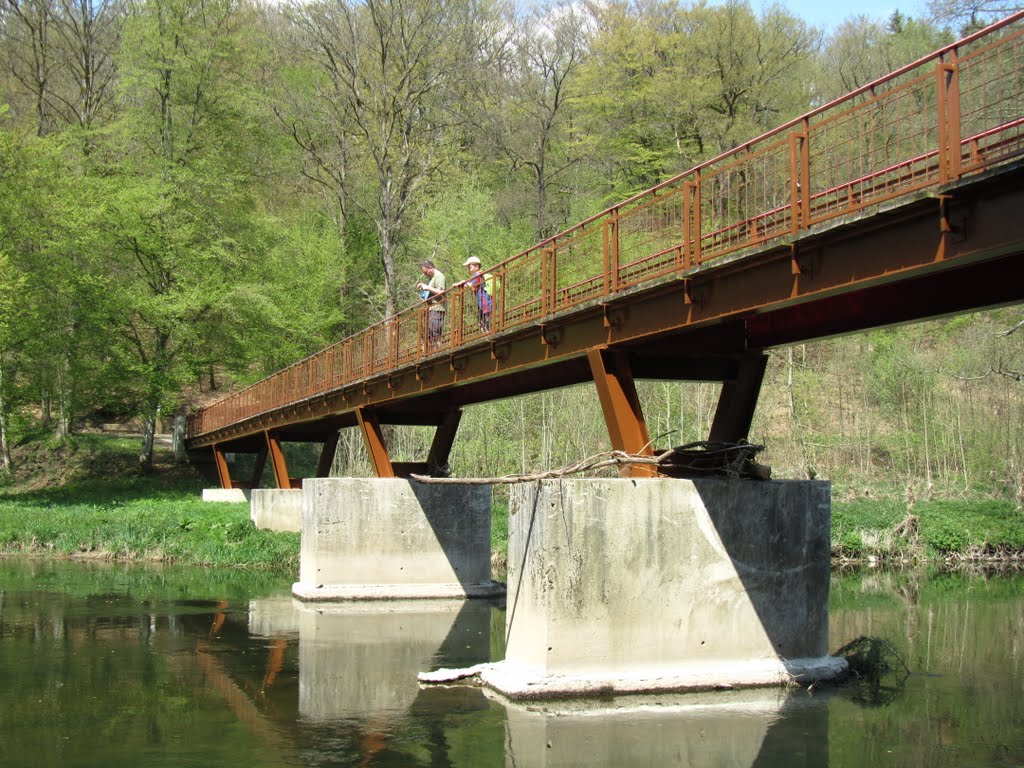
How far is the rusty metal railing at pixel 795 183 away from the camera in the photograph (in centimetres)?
722

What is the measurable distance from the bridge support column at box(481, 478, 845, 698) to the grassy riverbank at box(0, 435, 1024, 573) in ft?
44.0

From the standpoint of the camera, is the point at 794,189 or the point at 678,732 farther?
the point at 678,732

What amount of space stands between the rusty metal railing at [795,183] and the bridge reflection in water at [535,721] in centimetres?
468

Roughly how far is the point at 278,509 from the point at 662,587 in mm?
18951

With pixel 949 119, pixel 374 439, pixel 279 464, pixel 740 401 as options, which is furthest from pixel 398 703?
pixel 279 464

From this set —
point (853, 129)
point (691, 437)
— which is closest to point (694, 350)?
point (853, 129)

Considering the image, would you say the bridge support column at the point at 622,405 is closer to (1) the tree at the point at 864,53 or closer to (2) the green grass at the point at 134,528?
(2) the green grass at the point at 134,528

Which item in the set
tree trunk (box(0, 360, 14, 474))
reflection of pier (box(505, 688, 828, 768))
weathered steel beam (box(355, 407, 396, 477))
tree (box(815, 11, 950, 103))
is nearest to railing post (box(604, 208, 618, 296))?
reflection of pier (box(505, 688, 828, 768))

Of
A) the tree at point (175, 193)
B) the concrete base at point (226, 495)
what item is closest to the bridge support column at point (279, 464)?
the concrete base at point (226, 495)

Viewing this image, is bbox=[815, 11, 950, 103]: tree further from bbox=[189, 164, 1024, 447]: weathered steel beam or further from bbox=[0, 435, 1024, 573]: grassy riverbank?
bbox=[189, 164, 1024, 447]: weathered steel beam

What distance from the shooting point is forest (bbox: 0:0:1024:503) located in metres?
31.7

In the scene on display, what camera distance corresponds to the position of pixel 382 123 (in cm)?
3525

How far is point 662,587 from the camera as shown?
11523 mm

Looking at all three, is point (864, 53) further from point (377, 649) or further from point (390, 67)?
point (377, 649)
